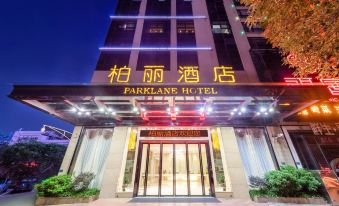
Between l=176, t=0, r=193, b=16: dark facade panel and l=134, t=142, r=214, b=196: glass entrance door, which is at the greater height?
l=176, t=0, r=193, b=16: dark facade panel

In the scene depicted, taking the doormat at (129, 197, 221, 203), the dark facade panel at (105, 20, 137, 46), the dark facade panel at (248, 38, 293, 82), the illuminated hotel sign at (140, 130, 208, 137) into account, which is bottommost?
the doormat at (129, 197, 221, 203)

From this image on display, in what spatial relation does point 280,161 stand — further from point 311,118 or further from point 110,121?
point 110,121

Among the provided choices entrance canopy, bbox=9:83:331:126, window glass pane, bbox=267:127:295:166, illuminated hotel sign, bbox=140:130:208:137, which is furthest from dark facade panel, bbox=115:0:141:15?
window glass pane, bbox=267:127:295:166

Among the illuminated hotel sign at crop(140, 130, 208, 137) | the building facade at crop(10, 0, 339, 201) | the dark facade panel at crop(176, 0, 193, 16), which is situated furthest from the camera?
the dark facade panel at crop(176, 0, 193, 16)

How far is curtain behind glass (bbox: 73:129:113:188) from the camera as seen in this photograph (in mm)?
7957

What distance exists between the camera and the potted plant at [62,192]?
6.38 m

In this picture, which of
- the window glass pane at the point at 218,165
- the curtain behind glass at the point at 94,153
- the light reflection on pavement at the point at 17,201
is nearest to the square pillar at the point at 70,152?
the curtain behind glass at the point at 94,153

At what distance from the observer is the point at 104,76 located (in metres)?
9.98

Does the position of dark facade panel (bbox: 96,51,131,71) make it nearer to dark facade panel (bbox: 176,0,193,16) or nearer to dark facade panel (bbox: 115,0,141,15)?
dark facade panel (bbox: 115,0,141,15)

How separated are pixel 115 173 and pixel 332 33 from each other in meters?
9.33

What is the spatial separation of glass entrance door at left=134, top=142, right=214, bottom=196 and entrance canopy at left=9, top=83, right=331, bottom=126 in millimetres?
1384

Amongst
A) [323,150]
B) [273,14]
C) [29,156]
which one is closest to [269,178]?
[323,150]

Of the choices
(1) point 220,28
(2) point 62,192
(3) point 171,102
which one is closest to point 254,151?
(3) point 171,102

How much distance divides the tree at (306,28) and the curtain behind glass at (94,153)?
8426 millimetres
